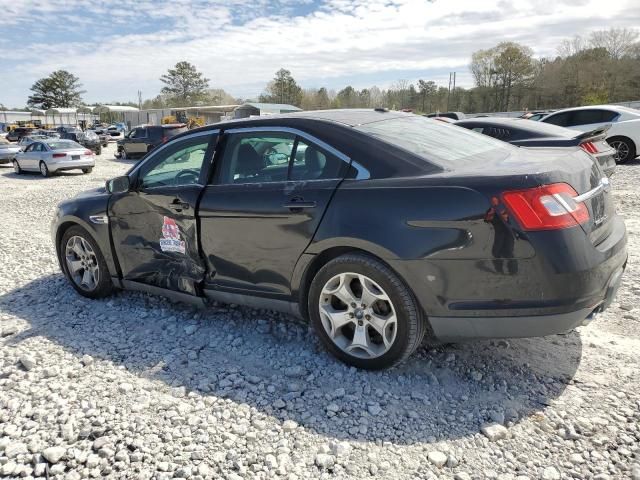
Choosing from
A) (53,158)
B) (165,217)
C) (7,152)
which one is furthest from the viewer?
(7,152)

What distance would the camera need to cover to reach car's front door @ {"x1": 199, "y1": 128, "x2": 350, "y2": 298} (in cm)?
315

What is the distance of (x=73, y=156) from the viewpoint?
18547mm

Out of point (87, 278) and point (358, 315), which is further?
point (87, 278)

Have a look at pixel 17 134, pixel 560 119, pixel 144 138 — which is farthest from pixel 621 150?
pixel 17 134

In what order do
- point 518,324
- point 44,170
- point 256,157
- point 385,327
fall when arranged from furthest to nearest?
point 44,170 < point 256,157 < point 385,327 < point 518,324

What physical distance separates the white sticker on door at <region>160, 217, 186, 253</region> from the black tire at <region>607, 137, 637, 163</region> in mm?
12232

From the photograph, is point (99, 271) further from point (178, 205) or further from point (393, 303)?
point (393, 303)

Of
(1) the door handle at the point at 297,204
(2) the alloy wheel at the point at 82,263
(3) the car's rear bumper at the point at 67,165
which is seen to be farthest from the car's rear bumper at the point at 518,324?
(3) the car's rear bumper at the point at 67,165

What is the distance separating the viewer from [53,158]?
18.2 m

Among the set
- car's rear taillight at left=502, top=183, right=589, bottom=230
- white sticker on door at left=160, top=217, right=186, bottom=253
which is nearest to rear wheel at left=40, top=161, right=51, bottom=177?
white sticker on door at left=160, top=217, right=186, bottom=253

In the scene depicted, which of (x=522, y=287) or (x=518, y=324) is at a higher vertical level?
(x=522, y=287)

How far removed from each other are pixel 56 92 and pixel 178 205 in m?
104

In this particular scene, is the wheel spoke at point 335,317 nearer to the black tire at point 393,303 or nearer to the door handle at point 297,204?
the black tire at point 393,303

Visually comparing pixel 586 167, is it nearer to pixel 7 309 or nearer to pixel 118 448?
pixel 118 448
